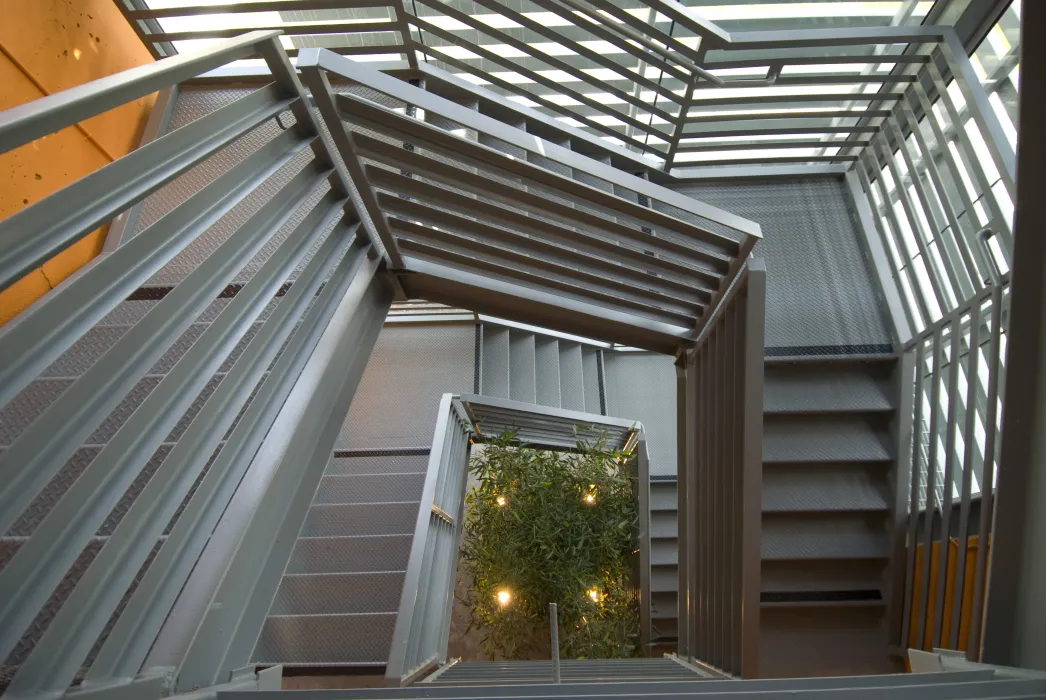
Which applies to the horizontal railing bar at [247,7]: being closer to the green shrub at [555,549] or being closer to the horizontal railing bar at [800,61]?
the horizontal railing bar at [800,61]

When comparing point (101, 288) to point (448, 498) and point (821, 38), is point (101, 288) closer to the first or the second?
point (448, 498)

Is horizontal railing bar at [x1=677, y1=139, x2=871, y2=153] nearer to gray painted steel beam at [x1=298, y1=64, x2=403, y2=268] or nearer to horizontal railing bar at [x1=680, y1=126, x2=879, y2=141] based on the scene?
horizontal railing bar at [x1=680, y1=126, x2=879, y2=141]

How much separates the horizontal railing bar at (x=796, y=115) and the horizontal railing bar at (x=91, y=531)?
12.2 feet

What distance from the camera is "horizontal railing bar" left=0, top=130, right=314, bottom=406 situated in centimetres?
103

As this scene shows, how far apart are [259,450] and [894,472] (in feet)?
12.0

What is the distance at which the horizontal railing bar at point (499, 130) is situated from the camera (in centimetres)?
200

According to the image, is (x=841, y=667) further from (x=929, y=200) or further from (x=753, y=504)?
(x=929, y=200)

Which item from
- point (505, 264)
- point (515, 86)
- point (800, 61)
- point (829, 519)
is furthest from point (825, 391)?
point (515, 86)

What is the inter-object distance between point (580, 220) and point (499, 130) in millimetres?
566

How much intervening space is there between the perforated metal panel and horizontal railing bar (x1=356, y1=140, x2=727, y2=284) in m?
1.56

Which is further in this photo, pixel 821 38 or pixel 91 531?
pixel 821 38

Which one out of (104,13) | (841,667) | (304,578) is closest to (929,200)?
(841,667)

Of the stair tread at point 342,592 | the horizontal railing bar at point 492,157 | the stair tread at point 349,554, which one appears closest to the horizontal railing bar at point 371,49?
the horizontal railing bar at point 492,157

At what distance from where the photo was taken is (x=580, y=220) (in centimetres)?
269
